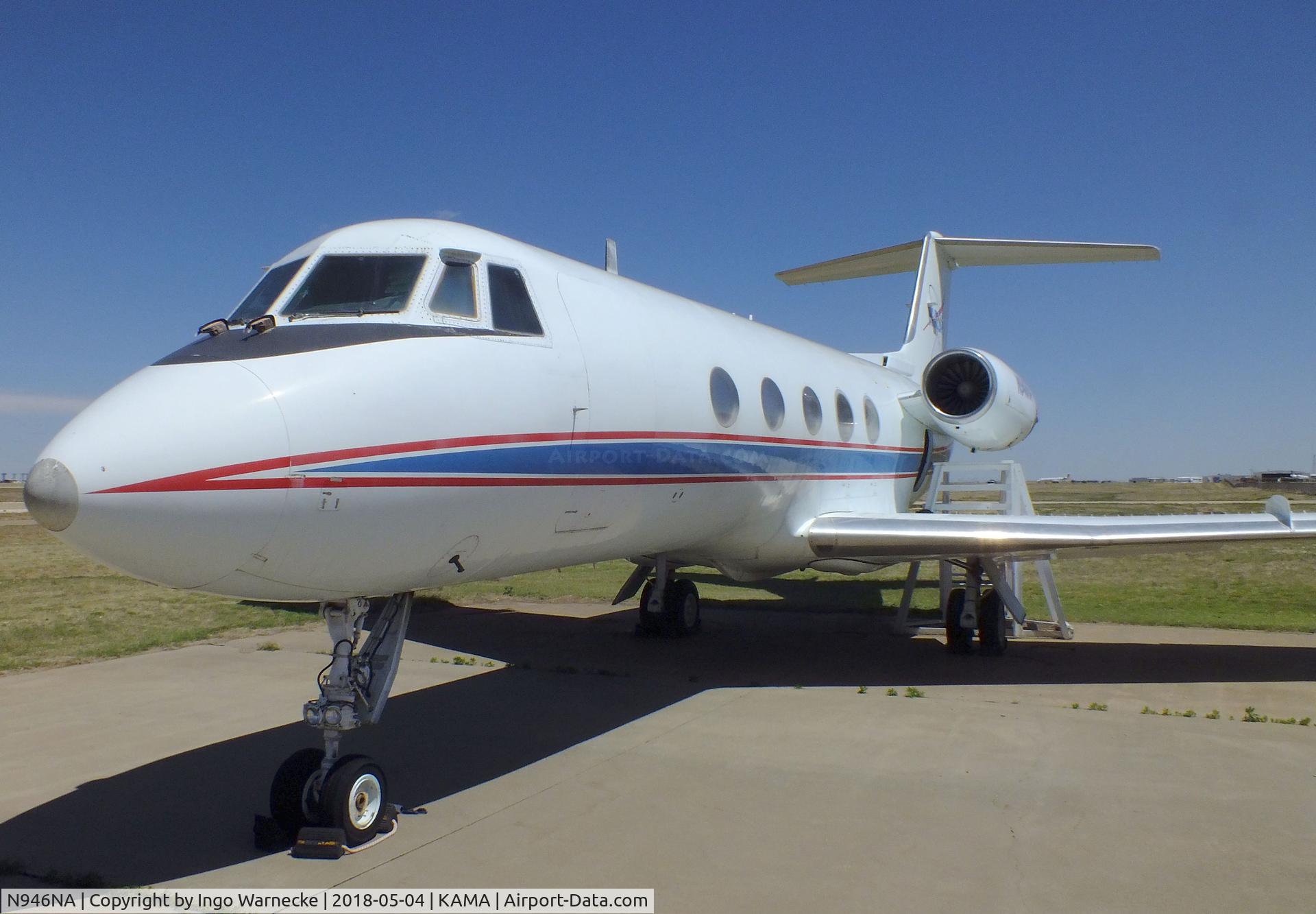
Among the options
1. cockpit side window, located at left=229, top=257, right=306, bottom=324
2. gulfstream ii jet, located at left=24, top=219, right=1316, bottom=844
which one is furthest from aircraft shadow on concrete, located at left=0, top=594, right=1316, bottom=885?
cockpit side window, located at left=229, top=257, right=306, bottom=324

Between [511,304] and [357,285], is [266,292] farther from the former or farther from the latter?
[511,304]

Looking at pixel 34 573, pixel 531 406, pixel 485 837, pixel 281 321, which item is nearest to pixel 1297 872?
pixel 485 837

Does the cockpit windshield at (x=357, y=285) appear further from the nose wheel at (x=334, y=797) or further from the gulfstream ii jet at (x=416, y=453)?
the nose wheel at (x=334, y=797)

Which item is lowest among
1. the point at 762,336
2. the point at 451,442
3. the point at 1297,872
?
the point at 1297,872

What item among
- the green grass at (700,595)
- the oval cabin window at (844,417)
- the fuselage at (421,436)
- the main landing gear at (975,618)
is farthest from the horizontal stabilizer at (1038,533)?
the green grass at (700,595)

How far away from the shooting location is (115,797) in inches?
226

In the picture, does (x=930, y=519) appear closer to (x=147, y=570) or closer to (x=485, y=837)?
(x=485, y=837)

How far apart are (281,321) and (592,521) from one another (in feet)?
8.01

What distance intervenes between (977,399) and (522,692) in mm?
7752

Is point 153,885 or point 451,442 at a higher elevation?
point 451,442

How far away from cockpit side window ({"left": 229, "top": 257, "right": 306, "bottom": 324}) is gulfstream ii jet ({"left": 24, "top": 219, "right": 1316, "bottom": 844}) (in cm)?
2

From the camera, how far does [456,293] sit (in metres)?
5.61

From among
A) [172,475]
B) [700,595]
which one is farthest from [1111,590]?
[172,475]

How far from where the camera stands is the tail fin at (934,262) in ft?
51.2
